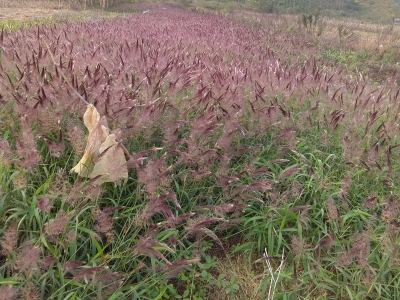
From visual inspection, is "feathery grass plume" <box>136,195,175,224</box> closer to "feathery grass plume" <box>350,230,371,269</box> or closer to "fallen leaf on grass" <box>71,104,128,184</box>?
"fallen leaf on grass" <box>71,104,128,184</box>

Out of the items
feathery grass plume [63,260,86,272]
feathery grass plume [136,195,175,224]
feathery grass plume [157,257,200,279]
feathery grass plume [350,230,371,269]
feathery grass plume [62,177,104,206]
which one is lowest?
feathery grass plume [157,257,200,279]

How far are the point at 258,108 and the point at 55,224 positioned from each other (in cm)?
193

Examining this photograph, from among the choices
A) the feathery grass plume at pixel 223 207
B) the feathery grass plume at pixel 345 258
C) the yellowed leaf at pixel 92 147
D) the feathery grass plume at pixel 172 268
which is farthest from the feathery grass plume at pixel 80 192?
the feathery grass plume at pixel 345 258

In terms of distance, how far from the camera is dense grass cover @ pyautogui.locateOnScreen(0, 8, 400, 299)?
69.5 inches

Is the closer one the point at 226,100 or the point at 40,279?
the point at 40,279

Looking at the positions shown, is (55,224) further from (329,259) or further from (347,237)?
(347,237)

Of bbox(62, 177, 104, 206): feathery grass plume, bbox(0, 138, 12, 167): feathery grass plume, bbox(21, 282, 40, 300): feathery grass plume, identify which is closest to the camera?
bbox(21, 282, 40, 300): feathery grass plume

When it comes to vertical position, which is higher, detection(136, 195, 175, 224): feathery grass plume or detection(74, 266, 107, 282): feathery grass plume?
detection(136, 195, 175, 224): feathery grass plume

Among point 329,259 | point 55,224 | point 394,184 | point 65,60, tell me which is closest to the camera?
point 55,224

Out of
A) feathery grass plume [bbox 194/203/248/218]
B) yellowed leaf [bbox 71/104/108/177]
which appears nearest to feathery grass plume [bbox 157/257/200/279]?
feathery grass plume [bbox 194/203/248/218]

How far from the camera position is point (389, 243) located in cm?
191

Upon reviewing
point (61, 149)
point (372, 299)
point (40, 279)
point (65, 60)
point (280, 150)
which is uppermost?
point (65, 60)

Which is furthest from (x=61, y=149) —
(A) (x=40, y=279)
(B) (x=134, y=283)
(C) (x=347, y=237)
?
(C) (x=347, y=237)

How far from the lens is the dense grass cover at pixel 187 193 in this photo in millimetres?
1766
